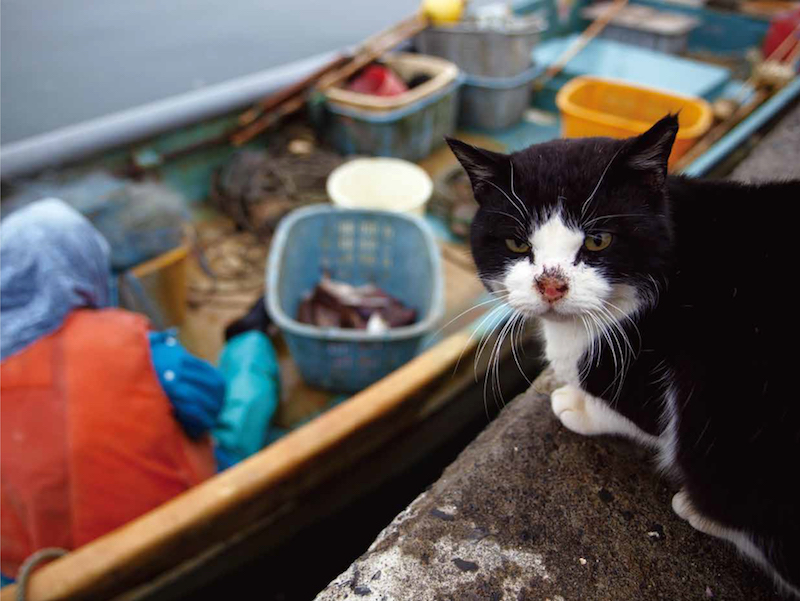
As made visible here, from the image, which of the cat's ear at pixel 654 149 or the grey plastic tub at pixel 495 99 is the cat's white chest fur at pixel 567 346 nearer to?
the cat's ear at pixel 654 149

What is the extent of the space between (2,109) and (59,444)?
2920 millimetres

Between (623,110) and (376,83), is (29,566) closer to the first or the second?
(623,110)

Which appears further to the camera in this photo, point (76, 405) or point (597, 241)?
point (76, 405)

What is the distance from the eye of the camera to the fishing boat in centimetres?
117

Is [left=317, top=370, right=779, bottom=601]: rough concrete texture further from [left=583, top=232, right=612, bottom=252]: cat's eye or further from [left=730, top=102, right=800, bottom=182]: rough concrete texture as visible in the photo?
[left=730, top=102, right=800, bottom=182]: rough concrete texture

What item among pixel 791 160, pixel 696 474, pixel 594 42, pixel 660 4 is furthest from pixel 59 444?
pixel 660 4

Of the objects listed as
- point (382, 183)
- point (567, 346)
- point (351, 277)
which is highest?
point (567, 346)

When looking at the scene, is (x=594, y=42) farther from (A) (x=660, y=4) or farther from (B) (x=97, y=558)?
(B) (x=97, y=558)

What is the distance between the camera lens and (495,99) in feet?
10.5

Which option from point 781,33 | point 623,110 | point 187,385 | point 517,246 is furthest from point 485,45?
point 517,246

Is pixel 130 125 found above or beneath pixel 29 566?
above

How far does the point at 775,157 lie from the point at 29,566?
220 centimetres

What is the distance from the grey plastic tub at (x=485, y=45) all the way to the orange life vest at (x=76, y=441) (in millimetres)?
2701

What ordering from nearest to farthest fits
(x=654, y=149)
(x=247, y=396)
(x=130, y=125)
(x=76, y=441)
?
1. (x=654, y=149)
2. (x=76, y=441)
3. (x=247, y=396)
4. (x=130, y=125)
